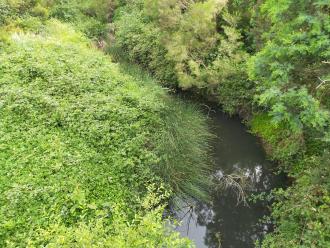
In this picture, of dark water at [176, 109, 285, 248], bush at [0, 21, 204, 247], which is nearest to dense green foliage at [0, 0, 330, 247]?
bush at [0, 21, 204, 247]

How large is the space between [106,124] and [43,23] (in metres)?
9.13

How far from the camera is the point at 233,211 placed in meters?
9.38

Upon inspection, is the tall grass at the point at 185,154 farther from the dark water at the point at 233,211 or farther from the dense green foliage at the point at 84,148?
the dark water at the point at 233,211

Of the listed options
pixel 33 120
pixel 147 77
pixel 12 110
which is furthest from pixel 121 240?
pixel 147 77

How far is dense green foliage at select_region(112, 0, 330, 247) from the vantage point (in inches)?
266

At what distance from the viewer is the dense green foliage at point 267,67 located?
22.2ft

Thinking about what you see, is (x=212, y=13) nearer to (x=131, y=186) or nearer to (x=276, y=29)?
(x=276, y=29)

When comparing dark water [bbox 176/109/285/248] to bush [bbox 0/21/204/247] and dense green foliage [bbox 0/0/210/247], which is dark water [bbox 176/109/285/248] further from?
bush [bbox 0/21/204/247]

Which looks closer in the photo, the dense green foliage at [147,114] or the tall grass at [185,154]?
the dense green foliage at [147,114]

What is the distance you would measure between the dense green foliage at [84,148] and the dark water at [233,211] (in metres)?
0.65

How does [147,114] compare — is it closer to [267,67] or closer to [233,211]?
[233,211]

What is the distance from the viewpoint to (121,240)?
4.86 m

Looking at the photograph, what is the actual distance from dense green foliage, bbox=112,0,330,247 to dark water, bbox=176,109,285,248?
0.62 meters

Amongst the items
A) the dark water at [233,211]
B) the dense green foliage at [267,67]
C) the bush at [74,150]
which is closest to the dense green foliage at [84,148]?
the bush at [74,150]
